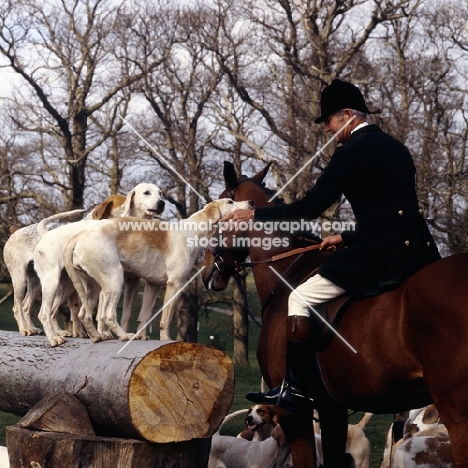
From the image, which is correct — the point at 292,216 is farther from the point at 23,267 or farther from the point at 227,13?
the point at 227,13

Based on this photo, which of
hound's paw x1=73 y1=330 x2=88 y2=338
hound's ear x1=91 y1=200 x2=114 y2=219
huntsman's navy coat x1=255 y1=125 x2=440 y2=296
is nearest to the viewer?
huntsman's navy coat x1=255 y1=125 x2=440 y2=296

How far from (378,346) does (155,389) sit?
5.52ft

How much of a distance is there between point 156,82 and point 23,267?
50.2 ft

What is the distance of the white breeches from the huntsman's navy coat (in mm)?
57

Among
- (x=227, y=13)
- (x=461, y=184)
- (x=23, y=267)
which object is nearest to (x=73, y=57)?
(x=227, y=13)

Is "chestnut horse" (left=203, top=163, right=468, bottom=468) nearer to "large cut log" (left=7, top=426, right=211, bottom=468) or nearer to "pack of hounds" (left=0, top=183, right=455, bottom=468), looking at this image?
"pack of hounds" (left=0, top=183, right=455, bottom=468)

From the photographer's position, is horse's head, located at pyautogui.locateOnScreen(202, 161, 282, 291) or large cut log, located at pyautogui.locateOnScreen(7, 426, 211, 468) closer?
large cut log, located at pyautogui.locateOnScreen(7, 426, 211, 468)

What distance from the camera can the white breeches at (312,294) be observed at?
6.00 metres

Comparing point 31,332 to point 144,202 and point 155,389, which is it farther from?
point 155,389

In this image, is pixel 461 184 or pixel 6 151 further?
pixel 6 151

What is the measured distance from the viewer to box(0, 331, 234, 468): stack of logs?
21.0 feet

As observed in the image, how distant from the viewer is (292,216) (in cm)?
625

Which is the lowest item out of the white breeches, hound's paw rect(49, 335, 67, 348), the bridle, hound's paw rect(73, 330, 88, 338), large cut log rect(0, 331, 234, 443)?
large cut log rect(0, 331, 234, 443)

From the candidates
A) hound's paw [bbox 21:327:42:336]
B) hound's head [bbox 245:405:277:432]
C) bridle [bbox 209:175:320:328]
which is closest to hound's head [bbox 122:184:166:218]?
hound's paw [bbox 21:327:42:336]
